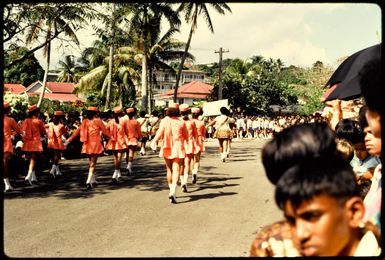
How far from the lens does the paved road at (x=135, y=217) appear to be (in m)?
5.00

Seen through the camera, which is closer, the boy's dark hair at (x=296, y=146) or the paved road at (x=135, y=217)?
the boy's dark hair at (x=296, y=146)

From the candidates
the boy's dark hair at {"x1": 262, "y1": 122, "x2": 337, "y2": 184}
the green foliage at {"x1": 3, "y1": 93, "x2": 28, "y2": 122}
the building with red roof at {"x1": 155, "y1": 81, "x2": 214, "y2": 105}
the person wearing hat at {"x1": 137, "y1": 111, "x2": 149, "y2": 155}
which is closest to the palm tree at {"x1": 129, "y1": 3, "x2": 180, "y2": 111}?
the person wearing hat at {"x1": 137, "y1": 111, "x2": 149, "y2": 155}

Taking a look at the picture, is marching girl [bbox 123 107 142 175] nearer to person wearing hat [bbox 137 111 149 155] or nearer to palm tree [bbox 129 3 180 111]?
person wearing hat [bbox 137 111 149 155]

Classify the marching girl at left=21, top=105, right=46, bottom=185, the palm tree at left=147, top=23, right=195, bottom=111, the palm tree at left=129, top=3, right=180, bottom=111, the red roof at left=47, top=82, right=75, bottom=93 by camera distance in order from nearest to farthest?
the marching girl at left=21, top=105, right=46, bottom=185, the palm tree at left=129, top=3, right=180, bottom=111, the palm tree at left=147, top=23, right=195, bottom=111, the red roof at left=47, top=82, right=75, bottom=93

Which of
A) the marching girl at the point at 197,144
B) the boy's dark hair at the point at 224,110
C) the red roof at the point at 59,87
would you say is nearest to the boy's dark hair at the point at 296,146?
the marching girl at the point at 197,144

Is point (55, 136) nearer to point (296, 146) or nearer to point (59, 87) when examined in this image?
point (296, 146)

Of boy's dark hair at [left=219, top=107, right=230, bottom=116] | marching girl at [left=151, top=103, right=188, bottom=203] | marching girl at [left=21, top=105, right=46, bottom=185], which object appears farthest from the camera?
boy's dark hair at [left=219, top=107, right=230, bottom=116]

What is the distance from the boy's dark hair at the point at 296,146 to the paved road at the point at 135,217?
245cm

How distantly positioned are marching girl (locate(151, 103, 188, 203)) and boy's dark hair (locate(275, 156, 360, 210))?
652cm

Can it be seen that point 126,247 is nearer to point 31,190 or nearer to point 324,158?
point 324,158

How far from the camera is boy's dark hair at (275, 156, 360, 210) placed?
1.31 metres

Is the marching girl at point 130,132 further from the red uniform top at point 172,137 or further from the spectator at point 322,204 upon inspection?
the spectator at point 322,204

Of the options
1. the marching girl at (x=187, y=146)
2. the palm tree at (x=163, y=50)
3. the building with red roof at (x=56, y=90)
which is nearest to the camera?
the marching girl at (x=187, y=146)

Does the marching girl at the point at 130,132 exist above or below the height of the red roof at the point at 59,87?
below
